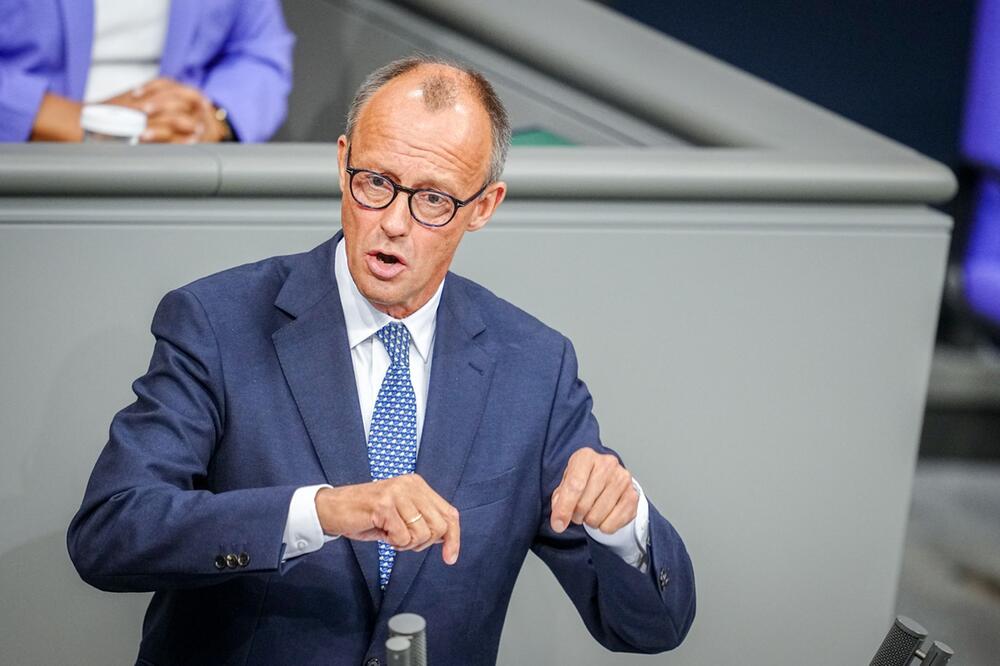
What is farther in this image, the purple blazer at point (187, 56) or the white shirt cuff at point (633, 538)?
the purple blazer at point (187, 56)

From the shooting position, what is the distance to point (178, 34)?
7.45 feet

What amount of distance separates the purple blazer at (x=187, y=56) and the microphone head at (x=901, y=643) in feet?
4.73

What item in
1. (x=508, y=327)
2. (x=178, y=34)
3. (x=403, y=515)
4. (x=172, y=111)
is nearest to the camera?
(x=403, y=515)

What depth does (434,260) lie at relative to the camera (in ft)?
4.54

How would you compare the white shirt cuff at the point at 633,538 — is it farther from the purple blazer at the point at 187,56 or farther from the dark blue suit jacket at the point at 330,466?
the purple blazer at the point at 187,56

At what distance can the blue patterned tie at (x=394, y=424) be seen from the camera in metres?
1.40

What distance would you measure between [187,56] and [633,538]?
4.35 ft

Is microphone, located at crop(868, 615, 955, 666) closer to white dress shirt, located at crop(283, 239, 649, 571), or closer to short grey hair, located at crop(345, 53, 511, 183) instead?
white dress shirt, located at crop(283, 239, 649, 571)

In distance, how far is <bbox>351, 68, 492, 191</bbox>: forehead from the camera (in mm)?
1318

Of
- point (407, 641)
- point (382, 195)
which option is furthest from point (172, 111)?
point (407, 641)

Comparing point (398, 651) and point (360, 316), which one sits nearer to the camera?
point (398, 651)

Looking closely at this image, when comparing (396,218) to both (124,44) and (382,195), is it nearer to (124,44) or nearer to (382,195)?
(382,195)

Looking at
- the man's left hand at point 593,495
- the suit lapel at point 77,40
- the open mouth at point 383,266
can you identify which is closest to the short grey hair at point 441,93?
the open mouth at point 383,266

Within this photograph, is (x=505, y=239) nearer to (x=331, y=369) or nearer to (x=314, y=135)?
(x=331, y=369)
